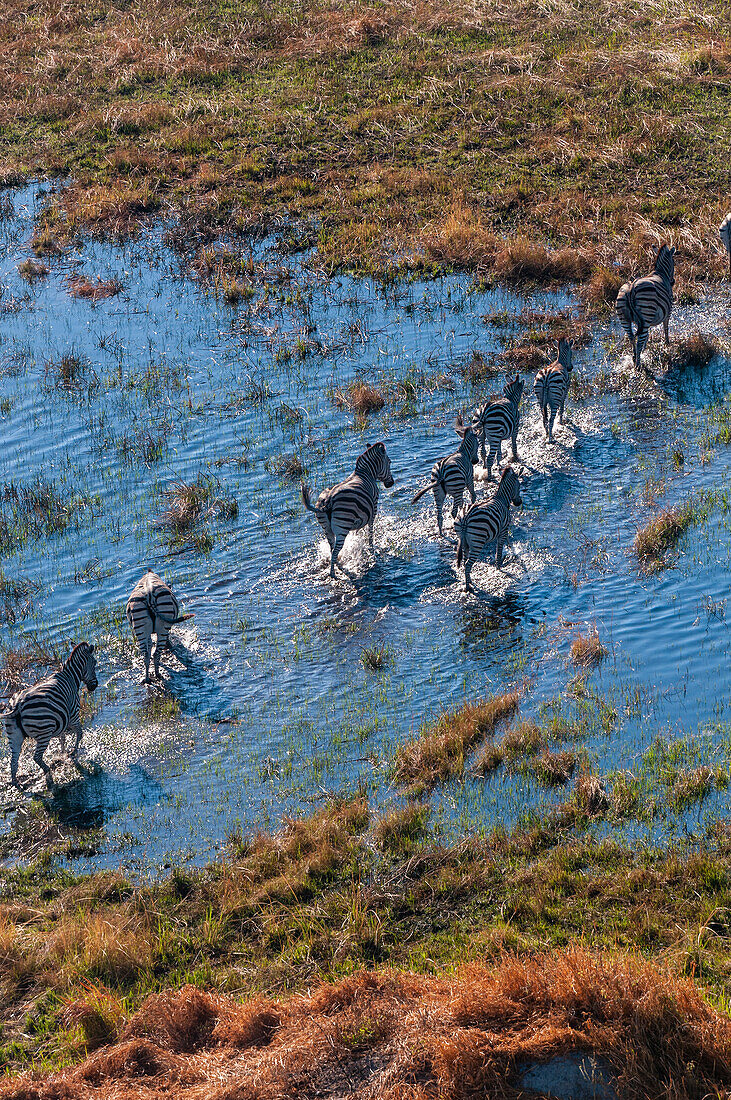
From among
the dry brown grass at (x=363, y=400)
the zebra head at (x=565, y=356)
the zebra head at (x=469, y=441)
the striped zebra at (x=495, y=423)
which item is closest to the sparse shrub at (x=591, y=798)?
the zebra head at (x=469, y=441)

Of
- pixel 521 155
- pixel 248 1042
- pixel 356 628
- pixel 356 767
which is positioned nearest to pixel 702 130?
pixel 521 155

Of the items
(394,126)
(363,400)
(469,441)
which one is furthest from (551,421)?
(394,126)

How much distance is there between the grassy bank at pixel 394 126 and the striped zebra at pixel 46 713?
49.6 ft

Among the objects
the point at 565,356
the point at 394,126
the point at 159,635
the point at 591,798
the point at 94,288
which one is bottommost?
the point at 591,798

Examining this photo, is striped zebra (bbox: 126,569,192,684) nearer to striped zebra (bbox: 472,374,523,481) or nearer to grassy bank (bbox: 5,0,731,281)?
striped zebra (bbox: 472,374,523,481)

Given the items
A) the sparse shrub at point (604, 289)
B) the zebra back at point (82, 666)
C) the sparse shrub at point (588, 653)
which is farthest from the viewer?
the sparse shrub at point (604, 289)

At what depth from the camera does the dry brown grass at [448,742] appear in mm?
12531

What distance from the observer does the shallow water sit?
513 inches

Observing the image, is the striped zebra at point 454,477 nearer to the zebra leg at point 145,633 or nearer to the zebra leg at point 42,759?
the zebra leg at point 145,633

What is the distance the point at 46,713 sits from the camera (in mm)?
13094

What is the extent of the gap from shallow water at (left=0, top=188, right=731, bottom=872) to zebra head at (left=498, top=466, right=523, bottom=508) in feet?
2.20

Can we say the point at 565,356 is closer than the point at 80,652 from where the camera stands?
No

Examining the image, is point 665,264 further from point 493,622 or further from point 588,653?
point 588,653

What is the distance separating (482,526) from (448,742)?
3.93 metres
